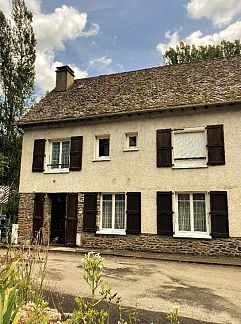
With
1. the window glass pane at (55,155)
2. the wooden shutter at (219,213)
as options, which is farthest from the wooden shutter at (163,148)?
the window glass pane at (55,155)

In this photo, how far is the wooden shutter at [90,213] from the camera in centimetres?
1252

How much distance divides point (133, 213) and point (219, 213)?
331cm

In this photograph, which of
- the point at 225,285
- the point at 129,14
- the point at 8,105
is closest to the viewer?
the point at 225,285

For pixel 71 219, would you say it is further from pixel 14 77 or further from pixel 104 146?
pixel 14 77

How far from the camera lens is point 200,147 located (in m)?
11.7

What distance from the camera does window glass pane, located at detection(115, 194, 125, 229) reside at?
40.6 ft

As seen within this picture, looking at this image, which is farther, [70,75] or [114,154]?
[70,75]

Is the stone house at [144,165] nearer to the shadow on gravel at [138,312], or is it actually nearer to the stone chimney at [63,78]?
the stone chimney at [63,78]

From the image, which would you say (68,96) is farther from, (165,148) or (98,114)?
(165,148)

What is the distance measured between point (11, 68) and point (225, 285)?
18856 millimetres

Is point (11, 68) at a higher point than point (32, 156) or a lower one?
higher

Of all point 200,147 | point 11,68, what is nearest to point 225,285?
point 200,147

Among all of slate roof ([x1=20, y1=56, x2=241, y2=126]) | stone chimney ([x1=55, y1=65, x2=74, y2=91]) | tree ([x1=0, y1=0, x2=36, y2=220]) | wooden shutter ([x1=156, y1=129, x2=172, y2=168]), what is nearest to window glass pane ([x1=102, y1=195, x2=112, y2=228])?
wooden shutter ([x1=156, y1=129, x2=172, y2=168])

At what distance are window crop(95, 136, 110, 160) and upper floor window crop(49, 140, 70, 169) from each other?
1507mm
